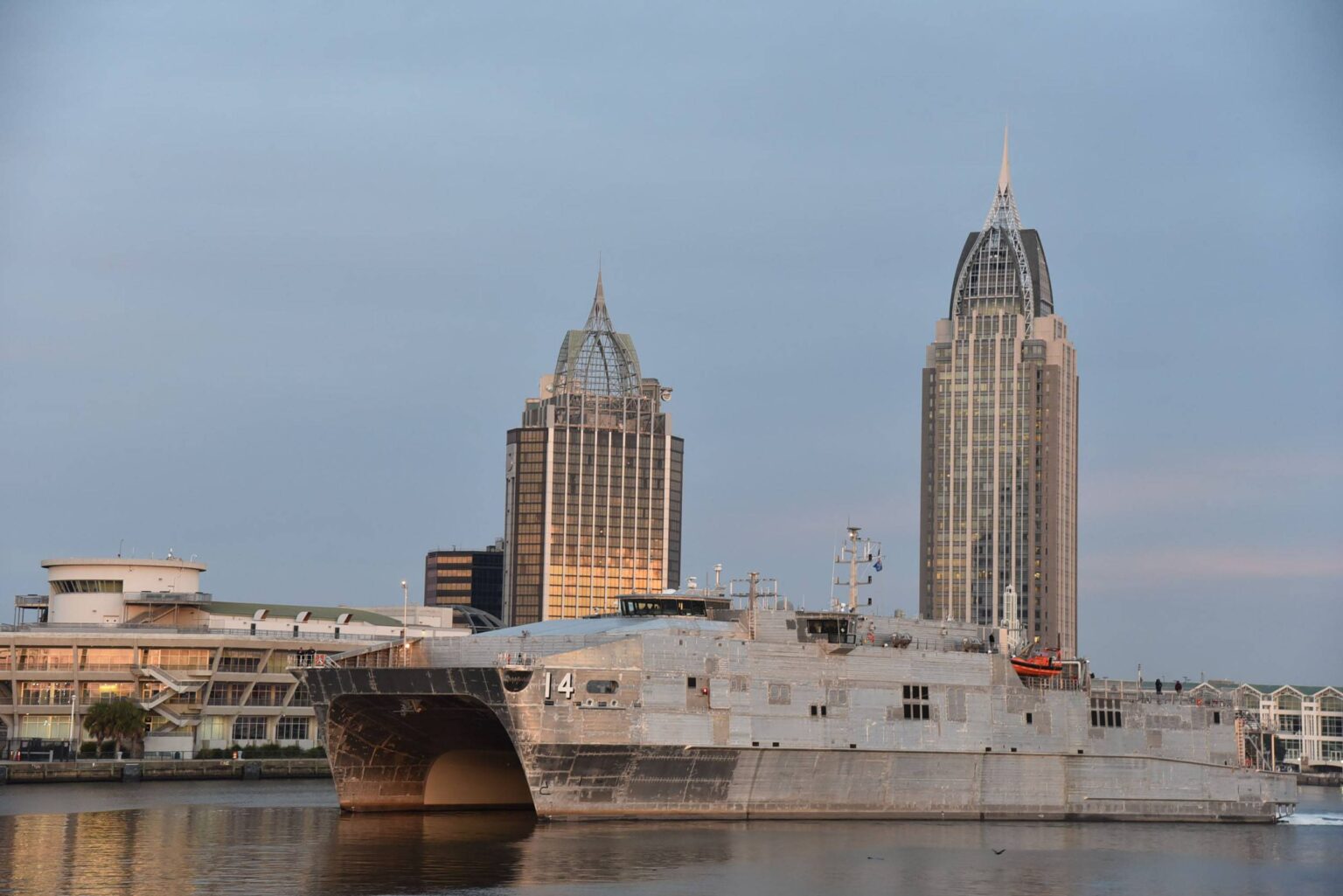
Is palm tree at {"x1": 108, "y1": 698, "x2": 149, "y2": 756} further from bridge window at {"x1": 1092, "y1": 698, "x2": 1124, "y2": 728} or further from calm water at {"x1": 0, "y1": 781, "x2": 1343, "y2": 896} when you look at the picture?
bridge window at {"x1": 1092, "y1": 698, "x2": 1124, "y2": 728}

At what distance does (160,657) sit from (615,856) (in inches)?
2429

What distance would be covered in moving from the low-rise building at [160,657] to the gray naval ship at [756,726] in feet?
118

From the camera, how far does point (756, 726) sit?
59.0m

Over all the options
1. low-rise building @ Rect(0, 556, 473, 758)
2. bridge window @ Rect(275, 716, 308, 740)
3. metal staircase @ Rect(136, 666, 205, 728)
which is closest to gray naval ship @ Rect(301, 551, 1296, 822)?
low-rise building @ Rect(0, 556, 473, 758)

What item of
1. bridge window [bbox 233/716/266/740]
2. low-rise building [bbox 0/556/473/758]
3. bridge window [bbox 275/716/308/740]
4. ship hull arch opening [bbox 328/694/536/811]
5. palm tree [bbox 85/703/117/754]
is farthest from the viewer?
bridge window [bbox 275/716/308/740]

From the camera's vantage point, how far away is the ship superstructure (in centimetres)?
5688

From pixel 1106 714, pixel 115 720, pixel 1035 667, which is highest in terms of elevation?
pixel 1035 667

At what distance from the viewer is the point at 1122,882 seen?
47562 mm

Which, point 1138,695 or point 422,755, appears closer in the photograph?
point 422,755

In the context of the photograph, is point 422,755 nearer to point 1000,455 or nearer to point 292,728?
point 292,728

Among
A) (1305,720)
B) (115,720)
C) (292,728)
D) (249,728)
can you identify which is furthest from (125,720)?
(1305,720)

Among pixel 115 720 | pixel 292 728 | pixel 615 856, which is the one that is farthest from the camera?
pixel 292 728

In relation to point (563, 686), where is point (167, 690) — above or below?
below

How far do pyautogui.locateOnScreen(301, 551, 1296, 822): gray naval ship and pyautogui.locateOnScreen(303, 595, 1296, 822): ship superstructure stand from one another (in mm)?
68
